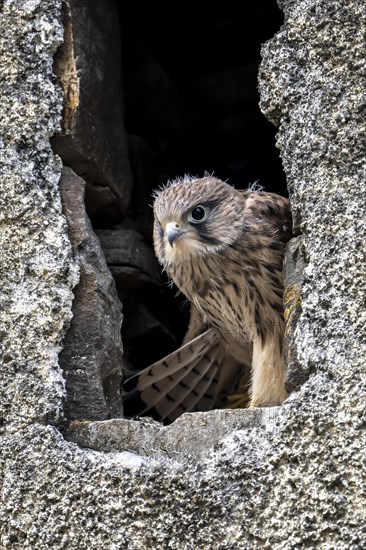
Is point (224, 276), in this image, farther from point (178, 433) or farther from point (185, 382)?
point (178, 433)

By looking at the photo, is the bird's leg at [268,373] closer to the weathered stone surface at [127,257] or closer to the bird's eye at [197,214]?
the bird's eye at [197,214]

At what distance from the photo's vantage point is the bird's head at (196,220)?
4.18 m

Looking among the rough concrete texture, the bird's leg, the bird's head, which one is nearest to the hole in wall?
the bird's head

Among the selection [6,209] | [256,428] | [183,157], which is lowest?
[256,428]

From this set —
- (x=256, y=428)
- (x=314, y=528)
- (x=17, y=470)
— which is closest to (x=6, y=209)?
(x=17, y=470)

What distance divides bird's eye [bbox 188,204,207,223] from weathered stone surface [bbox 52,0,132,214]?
326mm

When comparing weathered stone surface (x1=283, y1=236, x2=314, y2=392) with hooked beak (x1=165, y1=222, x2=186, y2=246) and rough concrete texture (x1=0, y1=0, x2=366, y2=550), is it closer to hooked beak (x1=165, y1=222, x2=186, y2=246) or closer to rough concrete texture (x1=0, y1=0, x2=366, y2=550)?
rough concrete texture (x1=0, y1=0, x2=366, y2=550)

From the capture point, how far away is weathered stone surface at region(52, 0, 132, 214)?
3855 mm

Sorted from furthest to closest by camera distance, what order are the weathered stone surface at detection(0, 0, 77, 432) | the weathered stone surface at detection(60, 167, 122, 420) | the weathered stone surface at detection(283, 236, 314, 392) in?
the weathered stone surface at detection(60, 167, 122, 420), the weathered stone surface at detection(0, 0, 77, 432), the weathered stone surface at detection(283, 236, 314, 392)

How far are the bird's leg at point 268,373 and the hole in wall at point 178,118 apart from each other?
0.78m

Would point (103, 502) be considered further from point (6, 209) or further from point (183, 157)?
point (183, 157)

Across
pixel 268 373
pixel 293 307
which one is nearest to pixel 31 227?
pixel 293 307

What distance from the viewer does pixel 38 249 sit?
3510 millimetres

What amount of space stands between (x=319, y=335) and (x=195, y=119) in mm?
2621
